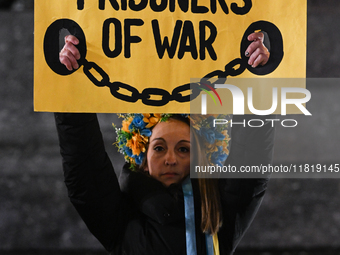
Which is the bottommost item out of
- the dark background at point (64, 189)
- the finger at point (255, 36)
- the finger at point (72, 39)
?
the dark background at point (64, 189)

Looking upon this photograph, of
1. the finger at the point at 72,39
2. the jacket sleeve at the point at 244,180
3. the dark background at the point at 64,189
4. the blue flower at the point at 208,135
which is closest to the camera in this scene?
the finger at the point at 72,39

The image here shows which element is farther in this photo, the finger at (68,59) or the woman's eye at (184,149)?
the woman's eye at (184,149)

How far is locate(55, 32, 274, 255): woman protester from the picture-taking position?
2.34ft

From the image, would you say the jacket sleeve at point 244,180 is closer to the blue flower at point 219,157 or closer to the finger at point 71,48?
the blue flower at point 219,157

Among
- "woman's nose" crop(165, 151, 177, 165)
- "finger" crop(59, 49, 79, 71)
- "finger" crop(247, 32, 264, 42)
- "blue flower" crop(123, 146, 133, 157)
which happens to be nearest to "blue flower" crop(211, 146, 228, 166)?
"woman's nose" crop(165, 151, 177, 165)

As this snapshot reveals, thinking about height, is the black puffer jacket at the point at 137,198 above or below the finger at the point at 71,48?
below

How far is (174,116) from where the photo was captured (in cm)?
86

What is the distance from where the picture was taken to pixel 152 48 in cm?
64

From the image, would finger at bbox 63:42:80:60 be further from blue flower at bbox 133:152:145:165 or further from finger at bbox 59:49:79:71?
blue flower at bbox 133:152:145:165

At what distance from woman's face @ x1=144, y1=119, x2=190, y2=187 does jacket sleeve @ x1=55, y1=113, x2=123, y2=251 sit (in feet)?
0.40

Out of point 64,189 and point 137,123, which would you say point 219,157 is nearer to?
point 137,123

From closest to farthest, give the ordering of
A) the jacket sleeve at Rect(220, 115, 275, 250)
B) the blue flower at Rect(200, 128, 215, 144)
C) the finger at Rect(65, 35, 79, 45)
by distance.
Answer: the finger at Rect(65, 35, 79, 45), the jacket sleeve at Rect(220, 115, 275, 250), the blue flower at Rect(200, 128, 215, 144)

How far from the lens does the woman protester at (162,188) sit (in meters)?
0.71

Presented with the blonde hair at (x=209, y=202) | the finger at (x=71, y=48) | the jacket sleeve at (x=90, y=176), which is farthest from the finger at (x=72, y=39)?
the blonde hair at (x=209, y=202)
